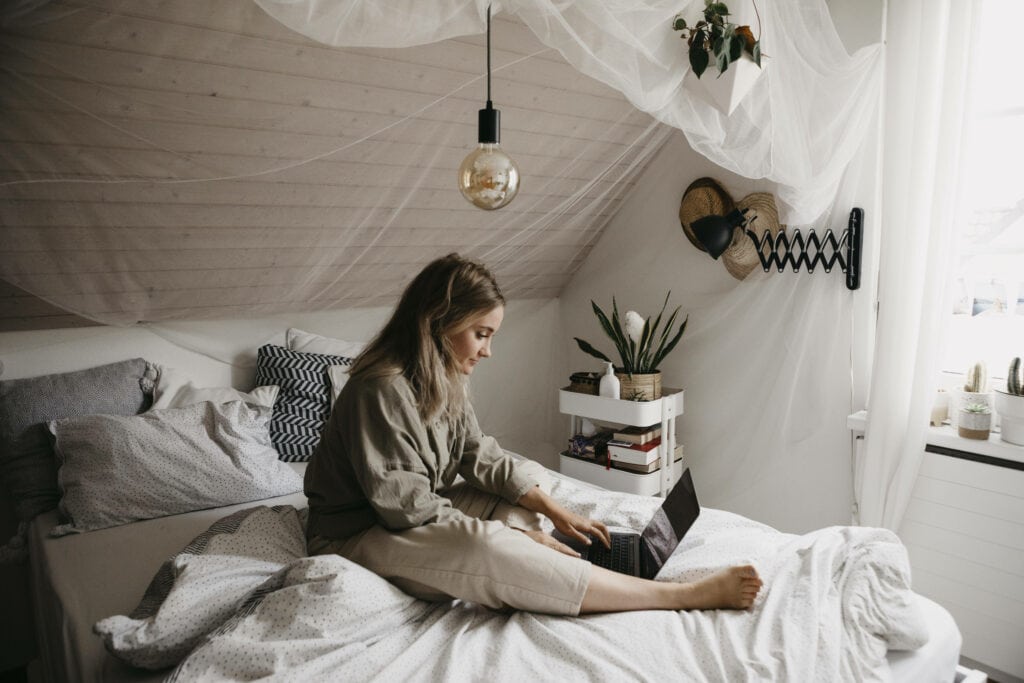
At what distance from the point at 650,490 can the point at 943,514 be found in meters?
1.04

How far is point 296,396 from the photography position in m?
2.60

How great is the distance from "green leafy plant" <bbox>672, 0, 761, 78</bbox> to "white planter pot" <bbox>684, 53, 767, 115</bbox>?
0.05 ft

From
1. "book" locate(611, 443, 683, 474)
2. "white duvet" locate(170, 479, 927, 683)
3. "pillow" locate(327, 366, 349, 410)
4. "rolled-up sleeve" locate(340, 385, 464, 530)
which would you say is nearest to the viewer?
"white duvet" locate(170, 479, 927, 683)

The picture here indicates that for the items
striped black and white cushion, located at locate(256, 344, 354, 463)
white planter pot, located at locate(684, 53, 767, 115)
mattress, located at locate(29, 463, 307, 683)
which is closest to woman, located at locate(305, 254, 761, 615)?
mattress, located at locate(29, 463, 307, 683)

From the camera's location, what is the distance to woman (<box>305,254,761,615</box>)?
4.79ft

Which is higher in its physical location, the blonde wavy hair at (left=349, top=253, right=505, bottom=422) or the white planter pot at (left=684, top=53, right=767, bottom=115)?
the white planter pot at (left=684, top=53, right=767, bottom=115)

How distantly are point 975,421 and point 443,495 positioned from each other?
1.70m

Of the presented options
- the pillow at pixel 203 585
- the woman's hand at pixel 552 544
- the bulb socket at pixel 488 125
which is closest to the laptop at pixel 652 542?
the woman's hand at pixel 552 544

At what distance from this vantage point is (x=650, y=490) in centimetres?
292

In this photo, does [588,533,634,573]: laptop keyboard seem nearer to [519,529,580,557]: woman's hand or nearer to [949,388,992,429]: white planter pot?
[519,529,580,557]: woman's hand

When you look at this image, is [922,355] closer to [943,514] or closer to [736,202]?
[943,514]

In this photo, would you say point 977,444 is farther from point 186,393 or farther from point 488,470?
point 186,393

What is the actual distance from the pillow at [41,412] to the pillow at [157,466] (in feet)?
0.28

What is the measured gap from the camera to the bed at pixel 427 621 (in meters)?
1.26
